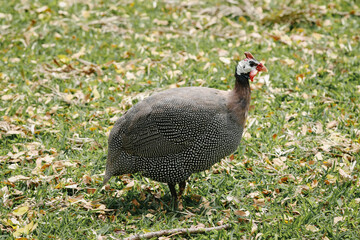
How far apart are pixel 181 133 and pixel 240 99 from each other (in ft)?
1.89

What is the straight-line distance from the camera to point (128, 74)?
5.99 metres

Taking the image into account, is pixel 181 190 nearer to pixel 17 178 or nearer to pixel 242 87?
pixel 242 87

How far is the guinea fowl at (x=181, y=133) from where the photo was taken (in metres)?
3.67

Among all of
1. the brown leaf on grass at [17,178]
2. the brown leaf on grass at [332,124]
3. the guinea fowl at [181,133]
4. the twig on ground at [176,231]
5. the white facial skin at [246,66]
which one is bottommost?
the twig on ground at [176,231]

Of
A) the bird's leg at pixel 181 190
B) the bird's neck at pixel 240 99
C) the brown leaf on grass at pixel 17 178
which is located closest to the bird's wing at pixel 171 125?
the bird's neck at pixel 240 99

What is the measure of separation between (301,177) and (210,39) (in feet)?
11.1

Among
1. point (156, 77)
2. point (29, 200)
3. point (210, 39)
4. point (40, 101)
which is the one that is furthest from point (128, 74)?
point (29, 200)

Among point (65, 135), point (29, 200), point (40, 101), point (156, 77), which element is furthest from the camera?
point (156, 77)

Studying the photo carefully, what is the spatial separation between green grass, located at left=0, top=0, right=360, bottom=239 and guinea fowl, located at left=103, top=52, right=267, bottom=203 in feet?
1.30

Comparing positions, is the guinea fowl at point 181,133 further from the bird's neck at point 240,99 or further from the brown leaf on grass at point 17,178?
the brown leaf on grass at point 17,178

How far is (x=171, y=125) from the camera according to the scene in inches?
144

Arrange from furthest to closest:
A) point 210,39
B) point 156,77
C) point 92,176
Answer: point 210,39
point 156,77
point 92,176

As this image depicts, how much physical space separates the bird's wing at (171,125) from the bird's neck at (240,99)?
0.44ft

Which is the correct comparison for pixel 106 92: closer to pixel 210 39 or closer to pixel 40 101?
pixel 40 101
